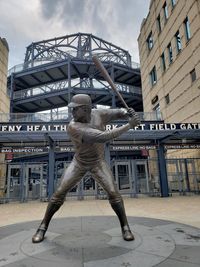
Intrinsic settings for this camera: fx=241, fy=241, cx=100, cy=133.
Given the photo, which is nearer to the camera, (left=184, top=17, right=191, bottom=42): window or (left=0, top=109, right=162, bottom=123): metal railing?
(left=184, top=17, right=191, bottom=42): window

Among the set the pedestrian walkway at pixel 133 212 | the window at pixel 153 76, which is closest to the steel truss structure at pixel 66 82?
the window at pixel 153 76

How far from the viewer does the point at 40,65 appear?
96.4 feet

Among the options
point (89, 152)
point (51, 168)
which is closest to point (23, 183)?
point (51, 168)

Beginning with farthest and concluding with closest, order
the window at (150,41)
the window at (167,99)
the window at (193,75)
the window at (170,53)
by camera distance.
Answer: the window at (150,41) < the window at (167,99) < the window at (170,53) < the window at (193,75)

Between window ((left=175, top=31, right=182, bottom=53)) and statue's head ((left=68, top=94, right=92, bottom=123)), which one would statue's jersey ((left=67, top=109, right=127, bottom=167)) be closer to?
statue's head ((left=68, top=94, right=92, bottom=123))

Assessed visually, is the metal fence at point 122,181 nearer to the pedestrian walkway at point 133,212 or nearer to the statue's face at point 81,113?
the pedestrian walkway at point 133,212

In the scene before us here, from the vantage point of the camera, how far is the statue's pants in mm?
4039

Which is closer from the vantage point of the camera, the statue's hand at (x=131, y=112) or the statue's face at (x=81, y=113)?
the statue's hand at (x=131, y=112)

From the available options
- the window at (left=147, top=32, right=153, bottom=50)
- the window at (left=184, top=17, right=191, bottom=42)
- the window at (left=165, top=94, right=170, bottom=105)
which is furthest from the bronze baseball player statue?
the window at (left=147, top=32, right=153, bottom=50)

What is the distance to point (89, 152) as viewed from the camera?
418 cm

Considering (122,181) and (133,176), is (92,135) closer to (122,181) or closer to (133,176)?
(133,176)

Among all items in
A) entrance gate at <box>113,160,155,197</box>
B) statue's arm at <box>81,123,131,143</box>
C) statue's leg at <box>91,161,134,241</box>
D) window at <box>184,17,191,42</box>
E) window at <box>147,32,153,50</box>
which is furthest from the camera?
window at <box>147,32,153,50</box>

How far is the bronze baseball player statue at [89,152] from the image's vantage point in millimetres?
3835

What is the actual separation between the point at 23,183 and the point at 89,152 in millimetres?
11776
